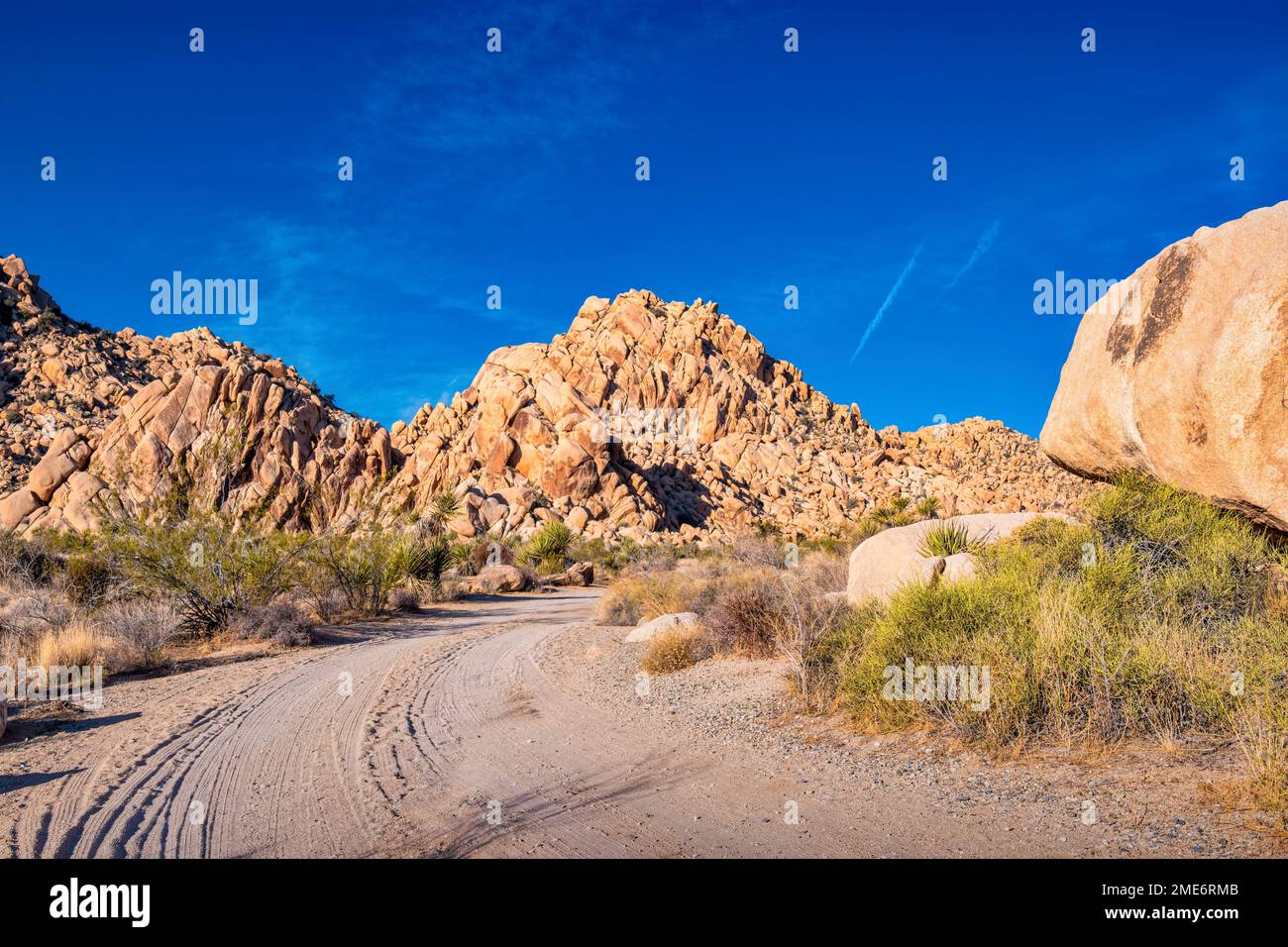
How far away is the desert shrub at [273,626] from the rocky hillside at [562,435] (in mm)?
20780

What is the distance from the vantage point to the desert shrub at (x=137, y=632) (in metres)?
10.3

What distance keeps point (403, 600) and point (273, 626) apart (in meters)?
6.44

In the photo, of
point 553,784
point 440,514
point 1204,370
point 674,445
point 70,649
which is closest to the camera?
point 553,784

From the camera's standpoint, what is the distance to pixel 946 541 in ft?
34.8

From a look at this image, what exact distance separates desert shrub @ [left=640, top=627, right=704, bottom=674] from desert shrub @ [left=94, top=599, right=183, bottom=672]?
704 centimetres

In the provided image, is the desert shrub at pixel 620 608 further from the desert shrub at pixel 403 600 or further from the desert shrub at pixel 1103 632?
the desert shrub at pixel 1103 632

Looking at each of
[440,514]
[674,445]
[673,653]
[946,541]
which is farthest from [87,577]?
[674,445]

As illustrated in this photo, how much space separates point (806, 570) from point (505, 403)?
50.3 metres

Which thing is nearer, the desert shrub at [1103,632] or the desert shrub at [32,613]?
the desert shrub at [1103,632]

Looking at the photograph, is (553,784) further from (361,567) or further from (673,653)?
(361,567)

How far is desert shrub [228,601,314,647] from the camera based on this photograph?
12.6m

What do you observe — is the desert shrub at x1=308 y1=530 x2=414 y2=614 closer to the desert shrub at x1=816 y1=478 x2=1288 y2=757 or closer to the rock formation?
the desert shrub at x1=816 y1=478 x2=1288 y2=757

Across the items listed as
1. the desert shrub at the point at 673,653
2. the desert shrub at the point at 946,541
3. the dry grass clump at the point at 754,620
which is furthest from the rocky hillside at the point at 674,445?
the desert shrub at the point at 946,541
